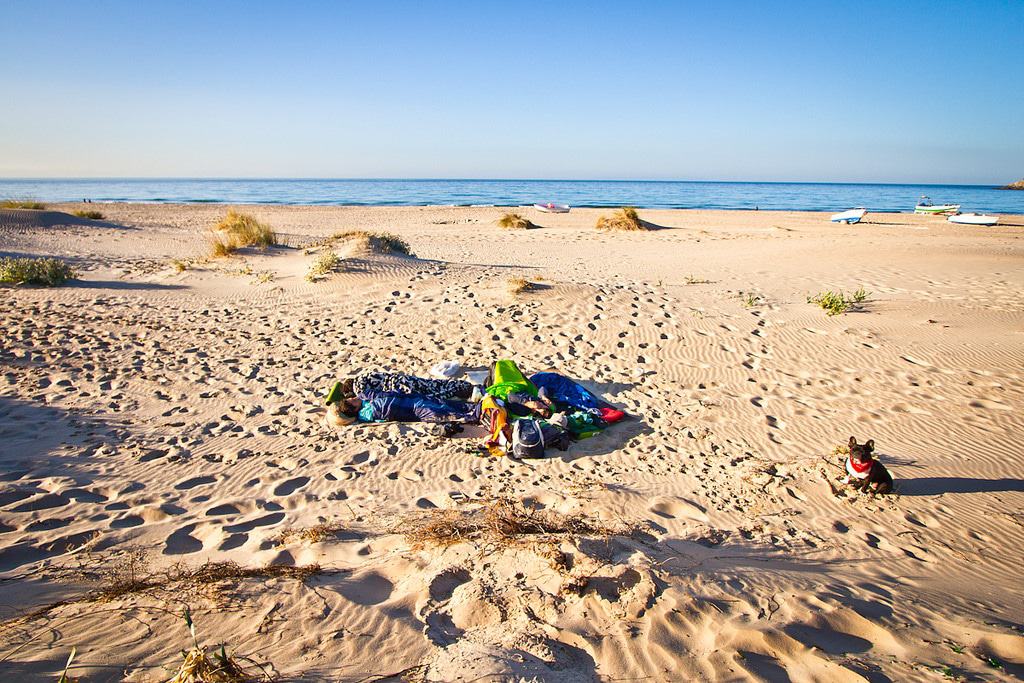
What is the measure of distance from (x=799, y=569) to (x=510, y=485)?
2.02 m

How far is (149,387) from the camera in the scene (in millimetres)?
6164

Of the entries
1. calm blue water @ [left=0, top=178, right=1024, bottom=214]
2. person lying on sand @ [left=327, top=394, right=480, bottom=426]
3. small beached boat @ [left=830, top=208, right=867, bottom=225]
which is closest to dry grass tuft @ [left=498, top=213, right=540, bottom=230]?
small beached boat @ [left=830, top=208, right=867, bottom=225]

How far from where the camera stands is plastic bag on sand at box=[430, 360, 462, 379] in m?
6.39

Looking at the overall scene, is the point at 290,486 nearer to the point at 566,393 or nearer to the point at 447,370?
the point at 447,370

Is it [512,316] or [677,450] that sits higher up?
[512,316]

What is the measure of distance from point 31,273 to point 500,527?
11092 mm

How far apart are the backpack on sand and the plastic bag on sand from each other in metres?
1.82

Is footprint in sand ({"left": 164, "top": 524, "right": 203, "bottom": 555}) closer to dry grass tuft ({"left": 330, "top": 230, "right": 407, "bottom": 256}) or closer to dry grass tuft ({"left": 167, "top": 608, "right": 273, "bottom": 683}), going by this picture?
dry grass tuft ({"left": 167, "top": 608, "right": 273, "bottom": 683})

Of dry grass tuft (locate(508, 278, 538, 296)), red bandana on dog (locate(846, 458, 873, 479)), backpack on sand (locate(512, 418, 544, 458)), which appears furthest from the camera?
dry grass tuft (locate(508, 278, 538, 296))

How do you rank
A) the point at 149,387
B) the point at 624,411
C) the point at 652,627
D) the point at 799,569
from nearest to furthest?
the point at 652,627 → the point at 799,569 → the point at 624,411 → the point at 149,387

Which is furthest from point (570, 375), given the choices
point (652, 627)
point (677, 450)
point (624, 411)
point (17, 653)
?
point (17, 653)

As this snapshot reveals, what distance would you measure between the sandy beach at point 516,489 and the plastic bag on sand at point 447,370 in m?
0.53

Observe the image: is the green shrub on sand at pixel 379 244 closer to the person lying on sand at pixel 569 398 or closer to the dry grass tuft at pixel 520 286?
the dry grass tuft at pixel 520 286

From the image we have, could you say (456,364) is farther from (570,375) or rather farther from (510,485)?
(510,485)
